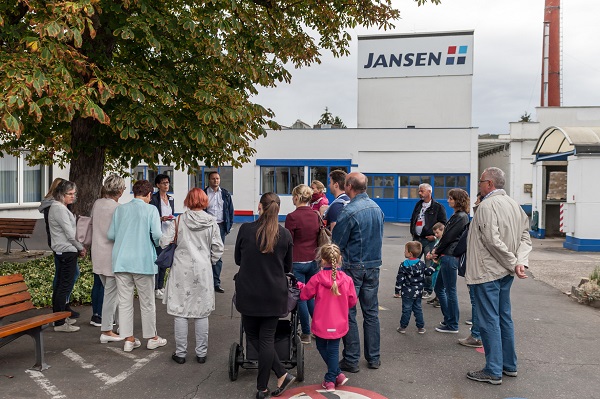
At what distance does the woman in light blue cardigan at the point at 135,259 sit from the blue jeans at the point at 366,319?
2.14 meters

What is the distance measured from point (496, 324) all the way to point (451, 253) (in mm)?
1538

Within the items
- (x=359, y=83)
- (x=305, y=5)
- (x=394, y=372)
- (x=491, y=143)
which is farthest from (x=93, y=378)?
(x=491, y=143)

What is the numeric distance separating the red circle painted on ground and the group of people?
72 millimetres

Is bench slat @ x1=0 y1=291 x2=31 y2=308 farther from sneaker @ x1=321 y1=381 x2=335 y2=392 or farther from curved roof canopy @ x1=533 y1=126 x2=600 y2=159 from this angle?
curved roof canopy @ x1=533 y1=126 x2=600 y2=159

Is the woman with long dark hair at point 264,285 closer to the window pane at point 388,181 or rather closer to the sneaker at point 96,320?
the sneaker at point 96,320

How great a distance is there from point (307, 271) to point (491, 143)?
3094 cm

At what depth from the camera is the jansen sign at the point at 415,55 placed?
31375mm

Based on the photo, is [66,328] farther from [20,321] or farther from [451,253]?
[451,253]

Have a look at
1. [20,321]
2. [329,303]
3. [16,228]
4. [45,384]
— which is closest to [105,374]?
[45,384]

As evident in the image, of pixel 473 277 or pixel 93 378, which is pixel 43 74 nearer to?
pixel 93 378

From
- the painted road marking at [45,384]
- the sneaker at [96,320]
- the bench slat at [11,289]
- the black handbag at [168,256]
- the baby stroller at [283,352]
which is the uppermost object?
the black handbag at [168,256]

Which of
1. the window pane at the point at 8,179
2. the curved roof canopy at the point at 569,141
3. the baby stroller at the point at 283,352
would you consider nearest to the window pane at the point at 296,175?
the curved roof canopy at the point at 569,141

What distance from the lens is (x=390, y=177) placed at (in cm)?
2720

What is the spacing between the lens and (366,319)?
5285 millimetres
